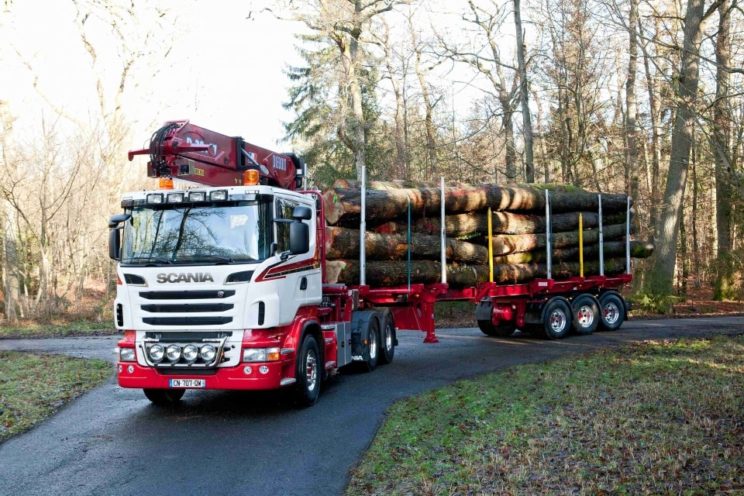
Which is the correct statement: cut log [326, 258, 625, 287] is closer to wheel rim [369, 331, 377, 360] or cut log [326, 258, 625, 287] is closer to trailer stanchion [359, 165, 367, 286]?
trailer stanchion [359, 165, 367, 286]

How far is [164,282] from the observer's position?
8703 millimetres

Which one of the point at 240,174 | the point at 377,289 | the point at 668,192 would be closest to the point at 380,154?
the point at 668,192

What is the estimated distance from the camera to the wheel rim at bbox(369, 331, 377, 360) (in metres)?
12.4

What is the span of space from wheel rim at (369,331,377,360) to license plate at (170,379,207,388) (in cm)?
425

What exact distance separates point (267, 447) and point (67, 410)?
3.83 meters

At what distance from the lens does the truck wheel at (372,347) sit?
12.2m

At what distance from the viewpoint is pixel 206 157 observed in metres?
10.1

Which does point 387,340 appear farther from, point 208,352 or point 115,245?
point 115,245

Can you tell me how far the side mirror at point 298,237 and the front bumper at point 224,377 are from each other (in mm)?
1421

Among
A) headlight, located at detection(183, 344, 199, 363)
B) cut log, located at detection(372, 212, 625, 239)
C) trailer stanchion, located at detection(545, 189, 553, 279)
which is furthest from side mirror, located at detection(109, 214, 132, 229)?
trailer stanchion, located at detection(545, 189, 553, 279)

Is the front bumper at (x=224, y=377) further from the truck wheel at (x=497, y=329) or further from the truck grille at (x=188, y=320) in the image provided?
the truck wheel at (x=497, y=329)

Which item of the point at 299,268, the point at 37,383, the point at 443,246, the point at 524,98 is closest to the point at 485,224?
the point at 443,246

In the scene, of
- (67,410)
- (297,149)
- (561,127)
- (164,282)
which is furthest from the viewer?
(297,149)

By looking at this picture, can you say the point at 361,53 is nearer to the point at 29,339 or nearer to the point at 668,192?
the point at 668,192
